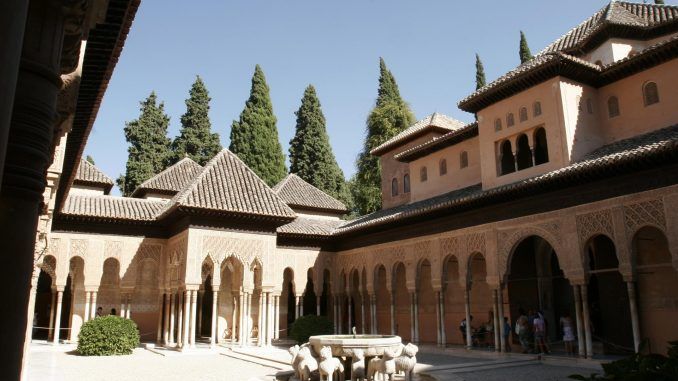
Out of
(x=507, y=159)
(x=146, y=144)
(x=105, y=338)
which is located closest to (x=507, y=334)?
(x=507, y=159)

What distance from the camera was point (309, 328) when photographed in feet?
62.2

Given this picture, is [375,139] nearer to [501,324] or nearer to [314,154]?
[314,154]

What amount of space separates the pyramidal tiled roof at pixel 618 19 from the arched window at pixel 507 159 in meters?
3.88

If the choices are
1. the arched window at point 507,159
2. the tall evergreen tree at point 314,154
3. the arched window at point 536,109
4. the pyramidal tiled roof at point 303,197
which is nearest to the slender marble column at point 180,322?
the pyramidal tiled roof at point 303,197

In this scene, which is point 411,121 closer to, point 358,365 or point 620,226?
point 620,226

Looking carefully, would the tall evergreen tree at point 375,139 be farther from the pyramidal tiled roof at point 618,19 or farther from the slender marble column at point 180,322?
the slender marble column at point 180,322

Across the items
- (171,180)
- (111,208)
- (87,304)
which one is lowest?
(87,304)

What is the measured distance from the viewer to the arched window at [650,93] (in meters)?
14.9

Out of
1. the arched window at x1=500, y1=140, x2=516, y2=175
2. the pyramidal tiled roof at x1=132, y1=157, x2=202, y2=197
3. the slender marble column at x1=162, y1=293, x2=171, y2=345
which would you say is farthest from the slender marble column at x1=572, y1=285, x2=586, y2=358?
the pyramidal tiled roof at x1=132, y1=157, x2=202, y2=197

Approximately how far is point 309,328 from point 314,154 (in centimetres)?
2460

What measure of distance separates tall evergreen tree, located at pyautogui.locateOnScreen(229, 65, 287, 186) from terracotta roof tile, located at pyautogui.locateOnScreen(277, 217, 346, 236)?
14562 mm

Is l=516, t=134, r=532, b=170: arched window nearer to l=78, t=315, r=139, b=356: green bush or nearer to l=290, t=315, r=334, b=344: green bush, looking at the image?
l=290, t=315, r=334, b=344: green bush

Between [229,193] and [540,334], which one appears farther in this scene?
[229,193]

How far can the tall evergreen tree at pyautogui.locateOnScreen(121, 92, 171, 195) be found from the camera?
123ft
